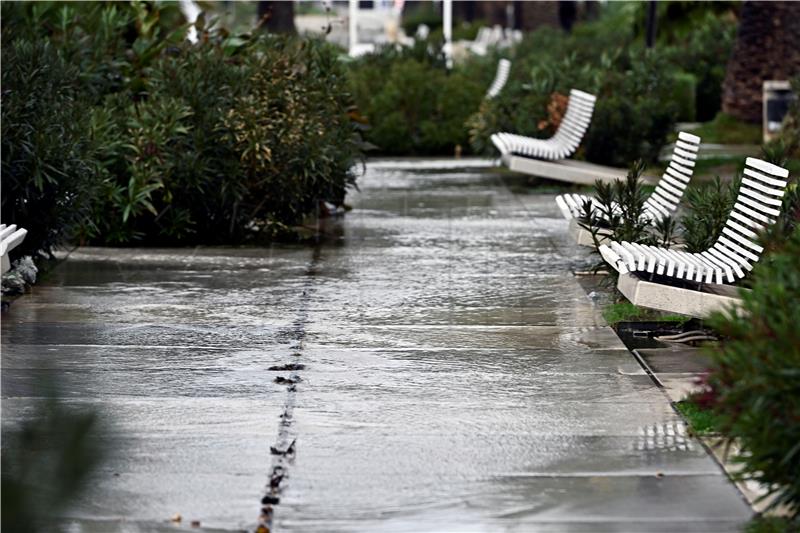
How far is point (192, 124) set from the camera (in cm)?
1220

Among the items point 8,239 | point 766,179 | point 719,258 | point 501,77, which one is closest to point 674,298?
point 719,258

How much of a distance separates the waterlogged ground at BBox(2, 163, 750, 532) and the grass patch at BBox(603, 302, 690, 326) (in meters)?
0.19

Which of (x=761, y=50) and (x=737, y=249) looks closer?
(x=737, y=249)

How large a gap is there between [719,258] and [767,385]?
382 centimetres

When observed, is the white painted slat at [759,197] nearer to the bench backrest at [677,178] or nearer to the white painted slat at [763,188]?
the white painted slat at [763,188]

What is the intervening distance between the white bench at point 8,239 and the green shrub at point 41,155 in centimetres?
57

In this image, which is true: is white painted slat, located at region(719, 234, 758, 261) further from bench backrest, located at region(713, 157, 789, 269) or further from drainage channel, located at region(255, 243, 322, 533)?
drainage channel, located at region(255, 243, 322, 533)

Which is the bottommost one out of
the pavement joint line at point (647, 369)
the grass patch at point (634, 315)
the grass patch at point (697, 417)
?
the grass patch at point (634, 315)

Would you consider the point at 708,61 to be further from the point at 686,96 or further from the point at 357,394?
the point at 357,394

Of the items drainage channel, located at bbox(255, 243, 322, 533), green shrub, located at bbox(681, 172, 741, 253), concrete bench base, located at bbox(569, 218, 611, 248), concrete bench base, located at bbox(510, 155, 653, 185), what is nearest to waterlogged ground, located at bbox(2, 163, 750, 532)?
drainage channel, located at bbox(255, 243, 322, 533)

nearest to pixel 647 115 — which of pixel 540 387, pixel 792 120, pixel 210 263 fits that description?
pixel 792 120

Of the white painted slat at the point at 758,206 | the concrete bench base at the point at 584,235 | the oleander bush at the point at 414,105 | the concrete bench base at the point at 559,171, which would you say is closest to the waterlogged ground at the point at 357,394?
the concrete bench base at the point at 584,235

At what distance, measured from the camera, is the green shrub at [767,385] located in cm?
426

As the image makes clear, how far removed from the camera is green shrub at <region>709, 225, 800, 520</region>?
4.26 m
